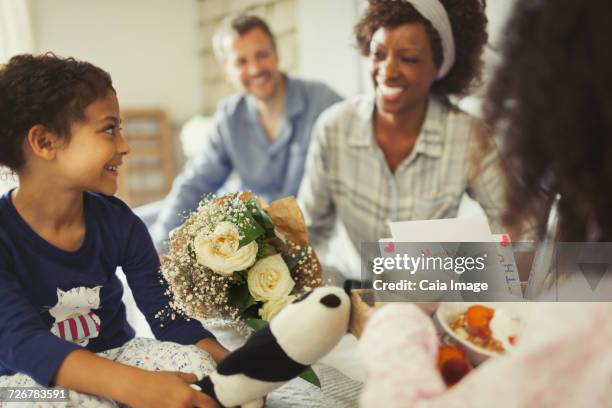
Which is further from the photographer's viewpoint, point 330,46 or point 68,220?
point 330,46

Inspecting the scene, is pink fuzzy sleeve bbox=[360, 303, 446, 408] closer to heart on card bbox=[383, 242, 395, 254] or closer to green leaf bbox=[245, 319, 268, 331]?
heart on card bbox=[383, 242, 395, 254]

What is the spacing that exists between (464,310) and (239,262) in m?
0.36

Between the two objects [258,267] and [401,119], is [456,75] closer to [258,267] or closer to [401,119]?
[401,119]

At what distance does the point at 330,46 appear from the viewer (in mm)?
2852

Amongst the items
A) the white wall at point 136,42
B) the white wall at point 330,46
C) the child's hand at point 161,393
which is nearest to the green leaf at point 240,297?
the child's hand at point 161,393

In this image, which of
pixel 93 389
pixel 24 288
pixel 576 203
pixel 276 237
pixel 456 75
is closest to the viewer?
pixel 576 203

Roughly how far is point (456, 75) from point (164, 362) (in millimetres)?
992

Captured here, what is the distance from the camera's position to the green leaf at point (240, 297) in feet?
3.36

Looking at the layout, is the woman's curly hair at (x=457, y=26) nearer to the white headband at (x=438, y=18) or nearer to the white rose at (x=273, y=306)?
the white headband at (x=438, y=18)

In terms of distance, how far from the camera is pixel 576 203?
545 millimetres

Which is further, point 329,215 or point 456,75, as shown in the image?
point 329,215

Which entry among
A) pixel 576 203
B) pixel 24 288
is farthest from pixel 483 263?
pixel 24 288

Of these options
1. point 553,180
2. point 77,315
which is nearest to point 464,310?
point 553,180

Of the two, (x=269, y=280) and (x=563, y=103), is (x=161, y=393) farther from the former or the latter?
(x=563, y=103)
